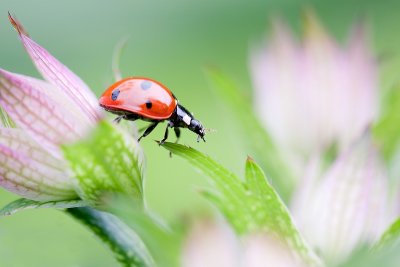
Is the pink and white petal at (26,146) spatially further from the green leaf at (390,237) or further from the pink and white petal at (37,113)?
the green leaf at (390,237)

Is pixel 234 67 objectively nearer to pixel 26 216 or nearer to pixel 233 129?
pixel 26 216

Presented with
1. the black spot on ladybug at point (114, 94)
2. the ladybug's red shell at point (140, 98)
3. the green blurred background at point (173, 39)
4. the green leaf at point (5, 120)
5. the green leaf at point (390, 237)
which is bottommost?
the green leaf at point (5, 120)

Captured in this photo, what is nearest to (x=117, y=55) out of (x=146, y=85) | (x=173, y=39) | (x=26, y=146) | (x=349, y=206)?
(x=146, y=85)

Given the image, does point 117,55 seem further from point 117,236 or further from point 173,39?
point 173,39

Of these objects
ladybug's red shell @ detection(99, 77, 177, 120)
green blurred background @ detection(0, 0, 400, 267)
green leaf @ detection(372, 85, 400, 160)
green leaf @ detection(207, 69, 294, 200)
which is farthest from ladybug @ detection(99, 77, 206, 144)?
green blurred background @ detection(0, 0, 400, 267)

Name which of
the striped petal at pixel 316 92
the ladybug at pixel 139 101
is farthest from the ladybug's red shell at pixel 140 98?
the striped petal at pixel 316 92
